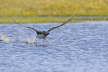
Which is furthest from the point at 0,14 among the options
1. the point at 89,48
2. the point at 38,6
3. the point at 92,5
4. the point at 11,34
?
the point at 89,48

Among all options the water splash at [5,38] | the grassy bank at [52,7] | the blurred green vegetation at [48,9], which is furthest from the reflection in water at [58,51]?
the grassy bank at [52,7]

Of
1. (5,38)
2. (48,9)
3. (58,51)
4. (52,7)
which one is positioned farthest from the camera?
(52,7)

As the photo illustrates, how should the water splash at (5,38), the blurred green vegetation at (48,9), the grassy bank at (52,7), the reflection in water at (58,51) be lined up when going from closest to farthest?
the reflection in water at (58,51) < the water splash at (5,38) < the blurred green vegetation at (48,9) < the grassy bank at (52,7)

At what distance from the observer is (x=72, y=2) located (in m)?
66.0

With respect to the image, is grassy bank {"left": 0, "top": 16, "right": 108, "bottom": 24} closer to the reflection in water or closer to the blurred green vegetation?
the blurred green vegetation

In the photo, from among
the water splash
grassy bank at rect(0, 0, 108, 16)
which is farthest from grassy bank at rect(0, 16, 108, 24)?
the water splash

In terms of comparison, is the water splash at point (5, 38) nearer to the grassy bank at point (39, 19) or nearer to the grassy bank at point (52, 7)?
the grassy bank at point (39, 19)

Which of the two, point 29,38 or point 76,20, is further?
point 76,20

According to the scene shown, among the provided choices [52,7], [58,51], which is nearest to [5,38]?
[58,51]

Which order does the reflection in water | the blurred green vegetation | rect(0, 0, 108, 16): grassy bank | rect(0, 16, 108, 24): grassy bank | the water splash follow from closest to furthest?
the reflection in water < the water splash < rect(0, 16, 108, 24): grassy bank < the blurred green vegetation < rect(0, 0, 108, 16): grassy bank

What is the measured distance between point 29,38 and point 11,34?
10.4 feet

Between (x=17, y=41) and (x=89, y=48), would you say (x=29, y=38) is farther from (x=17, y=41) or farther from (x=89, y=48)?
(x=89, y=48)

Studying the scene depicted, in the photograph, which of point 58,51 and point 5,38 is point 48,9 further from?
point 58,51

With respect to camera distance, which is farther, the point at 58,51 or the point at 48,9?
the point at 48,9
